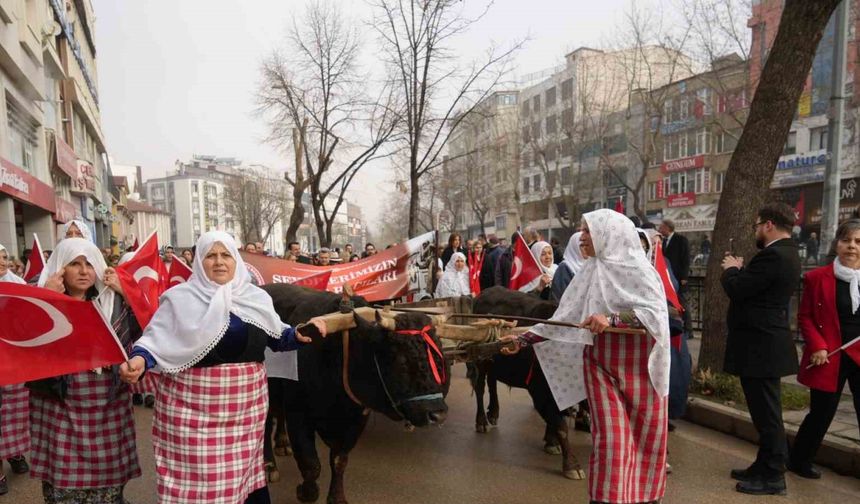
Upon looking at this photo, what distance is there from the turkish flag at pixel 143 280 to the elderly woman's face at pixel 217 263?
105 centimetres

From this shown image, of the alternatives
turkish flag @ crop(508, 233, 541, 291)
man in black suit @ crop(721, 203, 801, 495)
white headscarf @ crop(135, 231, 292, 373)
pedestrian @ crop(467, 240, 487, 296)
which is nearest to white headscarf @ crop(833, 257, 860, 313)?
man in black suit @ crop(721, 203, 801, 495)

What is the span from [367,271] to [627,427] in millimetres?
4347

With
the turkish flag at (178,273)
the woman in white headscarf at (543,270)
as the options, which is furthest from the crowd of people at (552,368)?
the woman in white headscarf at (543,270)

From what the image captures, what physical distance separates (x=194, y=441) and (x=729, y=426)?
4.96 meters

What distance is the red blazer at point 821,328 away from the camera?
4.22 metres

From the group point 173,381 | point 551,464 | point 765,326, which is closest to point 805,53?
point 765,326

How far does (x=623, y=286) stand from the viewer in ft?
11.2

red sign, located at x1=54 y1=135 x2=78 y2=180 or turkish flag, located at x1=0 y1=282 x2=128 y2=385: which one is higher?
red sign, located at x1=54 y1=135 x2=78 y2=180

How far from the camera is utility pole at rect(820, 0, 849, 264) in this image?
9.55 metres

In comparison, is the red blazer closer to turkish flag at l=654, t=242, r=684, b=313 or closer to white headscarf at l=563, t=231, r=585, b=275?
turkish flag at l=654, t=242, r=684, b=313

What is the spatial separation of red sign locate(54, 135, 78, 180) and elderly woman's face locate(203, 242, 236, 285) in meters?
21.0

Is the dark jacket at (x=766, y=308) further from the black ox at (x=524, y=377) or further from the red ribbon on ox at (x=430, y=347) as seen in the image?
the red ribbon on ox at (x=430, y=347)

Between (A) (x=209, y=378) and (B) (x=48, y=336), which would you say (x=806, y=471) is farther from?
(B) (x=48, y=336)

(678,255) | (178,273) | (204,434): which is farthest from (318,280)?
(678,255)
